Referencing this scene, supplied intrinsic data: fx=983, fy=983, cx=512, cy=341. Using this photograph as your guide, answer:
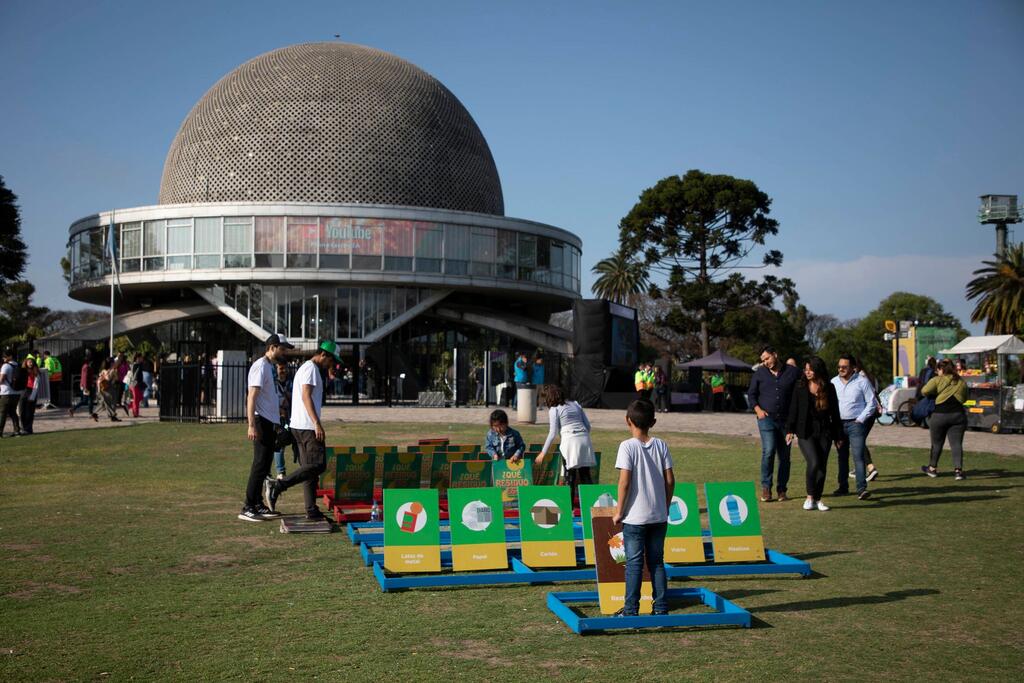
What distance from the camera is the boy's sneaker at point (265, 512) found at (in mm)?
8618

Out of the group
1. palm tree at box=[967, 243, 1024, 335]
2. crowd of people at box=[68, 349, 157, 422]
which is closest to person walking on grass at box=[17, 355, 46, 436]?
crowd of people at box=[68, 349, 157, 422]

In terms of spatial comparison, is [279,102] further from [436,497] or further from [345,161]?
[436,497]

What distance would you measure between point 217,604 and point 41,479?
679 cm

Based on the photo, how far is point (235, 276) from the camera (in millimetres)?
38500

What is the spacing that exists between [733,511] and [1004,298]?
40040 mm

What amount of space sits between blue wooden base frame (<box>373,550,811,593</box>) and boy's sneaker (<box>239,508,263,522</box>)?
7.27 ft

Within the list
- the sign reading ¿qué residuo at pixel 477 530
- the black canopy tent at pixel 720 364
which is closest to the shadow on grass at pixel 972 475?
the sign reading ¿qué residuo at pixel 477 530

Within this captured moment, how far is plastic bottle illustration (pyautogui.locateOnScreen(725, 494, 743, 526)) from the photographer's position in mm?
6684

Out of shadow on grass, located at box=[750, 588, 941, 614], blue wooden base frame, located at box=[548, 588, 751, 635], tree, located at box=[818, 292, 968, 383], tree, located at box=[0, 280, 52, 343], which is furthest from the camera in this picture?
tree, located at box=[818, 292, 968, 383]

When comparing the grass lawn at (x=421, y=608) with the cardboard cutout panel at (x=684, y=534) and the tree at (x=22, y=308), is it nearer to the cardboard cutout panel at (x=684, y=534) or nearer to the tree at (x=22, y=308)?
the cardboard cutout panel at (x=684, y=534)

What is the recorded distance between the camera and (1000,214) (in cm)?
5353

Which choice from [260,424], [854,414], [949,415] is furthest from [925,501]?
[260,424]

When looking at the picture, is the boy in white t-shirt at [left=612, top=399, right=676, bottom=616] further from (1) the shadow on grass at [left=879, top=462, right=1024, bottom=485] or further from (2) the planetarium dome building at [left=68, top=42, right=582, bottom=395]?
(2) the planetarium dome building at [left=68, top=42, right=582, bottom=395]

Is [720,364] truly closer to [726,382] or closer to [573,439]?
[726,382]
